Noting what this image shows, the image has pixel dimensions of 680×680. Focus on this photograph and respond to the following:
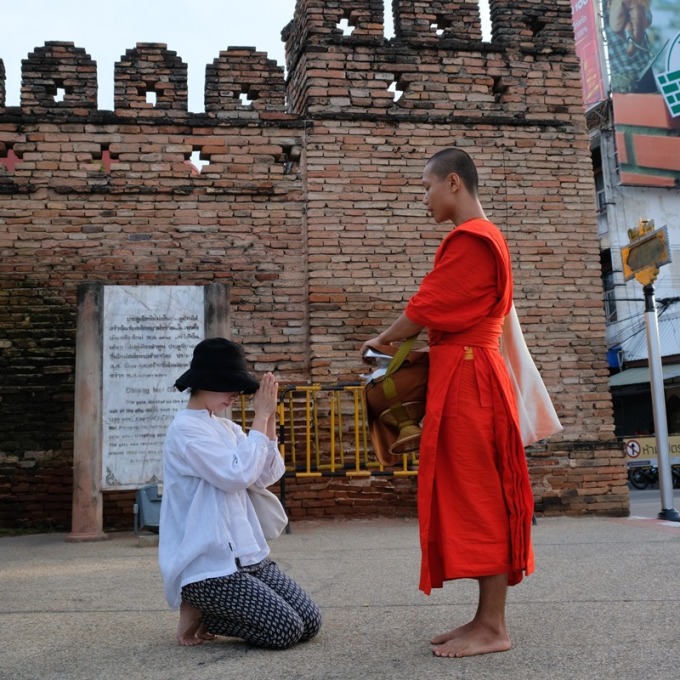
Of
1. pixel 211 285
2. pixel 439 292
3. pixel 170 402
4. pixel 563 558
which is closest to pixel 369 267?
pixel 211 285

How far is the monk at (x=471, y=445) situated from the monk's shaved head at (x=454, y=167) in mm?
222

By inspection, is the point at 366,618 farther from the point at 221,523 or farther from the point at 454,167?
the point at 454,167

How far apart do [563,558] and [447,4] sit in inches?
254

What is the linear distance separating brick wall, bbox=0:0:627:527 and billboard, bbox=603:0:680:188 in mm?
18191

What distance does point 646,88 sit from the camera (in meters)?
26.6

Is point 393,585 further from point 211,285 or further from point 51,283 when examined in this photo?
point 51,283

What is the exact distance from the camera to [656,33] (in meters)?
27.0

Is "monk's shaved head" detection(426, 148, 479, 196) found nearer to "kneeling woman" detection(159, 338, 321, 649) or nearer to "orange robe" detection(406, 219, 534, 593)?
"orange robe" detection(406, 219, 534, 593)

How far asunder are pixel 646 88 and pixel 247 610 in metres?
26.9

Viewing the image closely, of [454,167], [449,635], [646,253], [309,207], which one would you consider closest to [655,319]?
[646,253]

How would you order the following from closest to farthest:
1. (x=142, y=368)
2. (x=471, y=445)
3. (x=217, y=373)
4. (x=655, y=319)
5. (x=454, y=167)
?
(x=471, y=445), (x=217, y=373), (x=454, y=167), (x=142, y=368), (x=655, y=319)

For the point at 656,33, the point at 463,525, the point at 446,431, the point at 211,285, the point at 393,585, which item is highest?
the point at 656,33

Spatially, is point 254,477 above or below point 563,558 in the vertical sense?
above

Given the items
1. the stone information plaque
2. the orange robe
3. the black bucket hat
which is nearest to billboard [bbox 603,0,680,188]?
the stone information plaque
